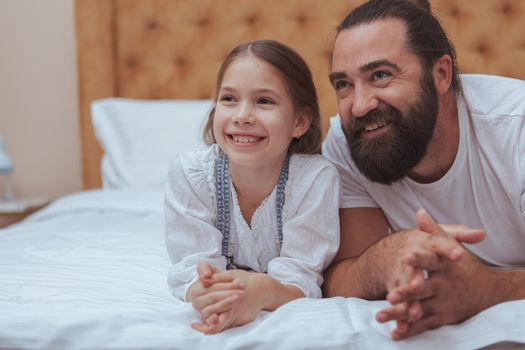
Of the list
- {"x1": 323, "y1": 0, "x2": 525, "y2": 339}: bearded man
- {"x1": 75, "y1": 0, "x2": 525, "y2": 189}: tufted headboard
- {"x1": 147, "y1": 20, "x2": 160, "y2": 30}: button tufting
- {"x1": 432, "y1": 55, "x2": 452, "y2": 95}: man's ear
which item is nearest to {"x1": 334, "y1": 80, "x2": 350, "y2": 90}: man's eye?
{"x1": 323, "y1": 0, "x2": 525, "y2": 339}: bearded man

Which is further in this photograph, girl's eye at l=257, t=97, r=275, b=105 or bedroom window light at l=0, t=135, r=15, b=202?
bedroom window light at l=0, t=135, r=15, b=202

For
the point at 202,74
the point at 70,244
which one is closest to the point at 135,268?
the point at 70,244

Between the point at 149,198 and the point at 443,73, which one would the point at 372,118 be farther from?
the point at 149,198

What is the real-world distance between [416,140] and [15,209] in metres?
1.90

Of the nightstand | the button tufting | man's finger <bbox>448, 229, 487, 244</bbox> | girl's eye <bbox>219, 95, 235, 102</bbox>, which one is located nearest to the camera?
man's finger <bbox>448, 229, 487, 244</bbox>

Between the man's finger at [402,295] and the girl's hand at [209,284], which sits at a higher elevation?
the man's finger at [402,295]

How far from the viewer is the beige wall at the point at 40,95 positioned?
2.89 m

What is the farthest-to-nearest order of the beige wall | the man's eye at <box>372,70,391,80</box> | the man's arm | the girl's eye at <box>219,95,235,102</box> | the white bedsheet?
the beige wall → the man's eye at <box>372,70,391,80</box> → the girl's eye at <box>219,95,235,102</box> → the man's arm → the white bedsheet

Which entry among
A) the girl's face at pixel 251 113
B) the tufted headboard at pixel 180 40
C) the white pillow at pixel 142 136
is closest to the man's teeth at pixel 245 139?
the girl's face at pixel 251 113

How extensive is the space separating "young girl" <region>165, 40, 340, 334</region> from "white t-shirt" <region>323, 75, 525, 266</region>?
0.18 m

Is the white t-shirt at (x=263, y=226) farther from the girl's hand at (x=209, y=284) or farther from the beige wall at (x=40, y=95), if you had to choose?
the beige wall at (x=40, y=95)

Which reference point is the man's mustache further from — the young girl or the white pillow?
the white pillow

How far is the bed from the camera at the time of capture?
0.87 meters

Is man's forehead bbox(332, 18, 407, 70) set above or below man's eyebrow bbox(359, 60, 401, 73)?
above
